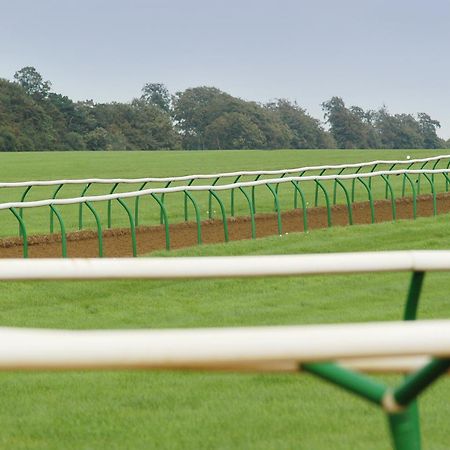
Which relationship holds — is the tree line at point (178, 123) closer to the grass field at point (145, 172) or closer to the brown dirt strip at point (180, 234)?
the grass field at point (145, 172)

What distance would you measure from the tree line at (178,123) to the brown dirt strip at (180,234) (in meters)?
56.0

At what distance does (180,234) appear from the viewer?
18578 mm

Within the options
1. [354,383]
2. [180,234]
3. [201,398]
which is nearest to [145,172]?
[180,234]

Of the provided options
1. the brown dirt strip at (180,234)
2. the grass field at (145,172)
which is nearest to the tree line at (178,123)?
the grass field at (145,172)

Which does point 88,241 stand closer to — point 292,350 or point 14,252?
point 14,252

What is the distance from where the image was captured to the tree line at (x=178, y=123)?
82.6 m

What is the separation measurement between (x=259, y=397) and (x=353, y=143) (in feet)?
341

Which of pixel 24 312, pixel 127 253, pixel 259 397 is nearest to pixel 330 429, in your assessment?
pixel 259 397

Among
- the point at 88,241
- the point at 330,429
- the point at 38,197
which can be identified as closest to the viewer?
the point at 330,429

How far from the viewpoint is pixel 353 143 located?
109m

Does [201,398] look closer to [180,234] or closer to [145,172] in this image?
[180,234]

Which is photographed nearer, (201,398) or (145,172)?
(201,398)

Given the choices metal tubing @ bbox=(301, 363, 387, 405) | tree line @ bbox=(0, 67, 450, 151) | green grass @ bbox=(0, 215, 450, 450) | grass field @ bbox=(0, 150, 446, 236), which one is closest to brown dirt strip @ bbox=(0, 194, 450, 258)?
grass field @ bbox=(0, 150, 446, 236)

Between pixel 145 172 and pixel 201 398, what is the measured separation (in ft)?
124
